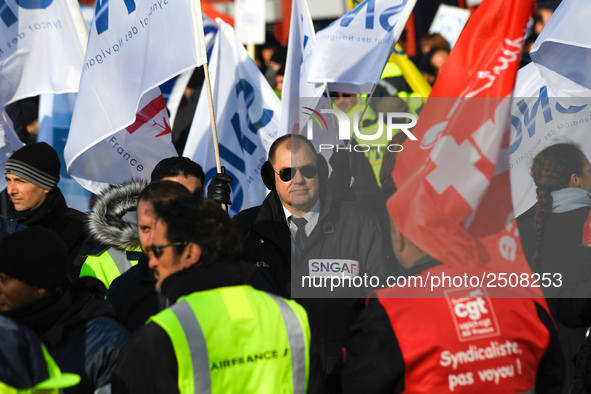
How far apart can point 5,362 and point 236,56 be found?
438cm

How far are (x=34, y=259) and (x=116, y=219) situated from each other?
1354 mm

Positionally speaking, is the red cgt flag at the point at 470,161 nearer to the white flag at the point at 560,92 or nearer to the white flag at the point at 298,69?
the white flag at the point at 560,92

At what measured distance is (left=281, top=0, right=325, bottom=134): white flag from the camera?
6031 mm

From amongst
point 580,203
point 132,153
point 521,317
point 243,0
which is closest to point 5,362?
point 521,317

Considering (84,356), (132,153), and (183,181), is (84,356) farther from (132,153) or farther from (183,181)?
(132,153)

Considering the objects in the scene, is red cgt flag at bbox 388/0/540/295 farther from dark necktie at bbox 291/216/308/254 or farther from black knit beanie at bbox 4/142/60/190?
black knit beanie at bbox 4/142/60/190

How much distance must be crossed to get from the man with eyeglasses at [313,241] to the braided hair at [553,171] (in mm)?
789

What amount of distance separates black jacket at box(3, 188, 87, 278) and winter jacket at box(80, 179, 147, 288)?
59 centimetres

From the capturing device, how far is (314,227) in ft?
13.5

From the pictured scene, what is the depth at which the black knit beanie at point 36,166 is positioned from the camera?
4902mm

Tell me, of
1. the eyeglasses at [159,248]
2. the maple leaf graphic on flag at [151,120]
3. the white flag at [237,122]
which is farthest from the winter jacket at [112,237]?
the white flag at [237,122]

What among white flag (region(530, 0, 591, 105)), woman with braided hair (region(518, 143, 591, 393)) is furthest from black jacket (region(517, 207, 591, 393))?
white flag (region(530, 0, 591, 105))

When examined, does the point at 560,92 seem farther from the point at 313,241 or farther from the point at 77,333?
the point at 77,333

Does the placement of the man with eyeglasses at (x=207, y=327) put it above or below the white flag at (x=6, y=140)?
below
